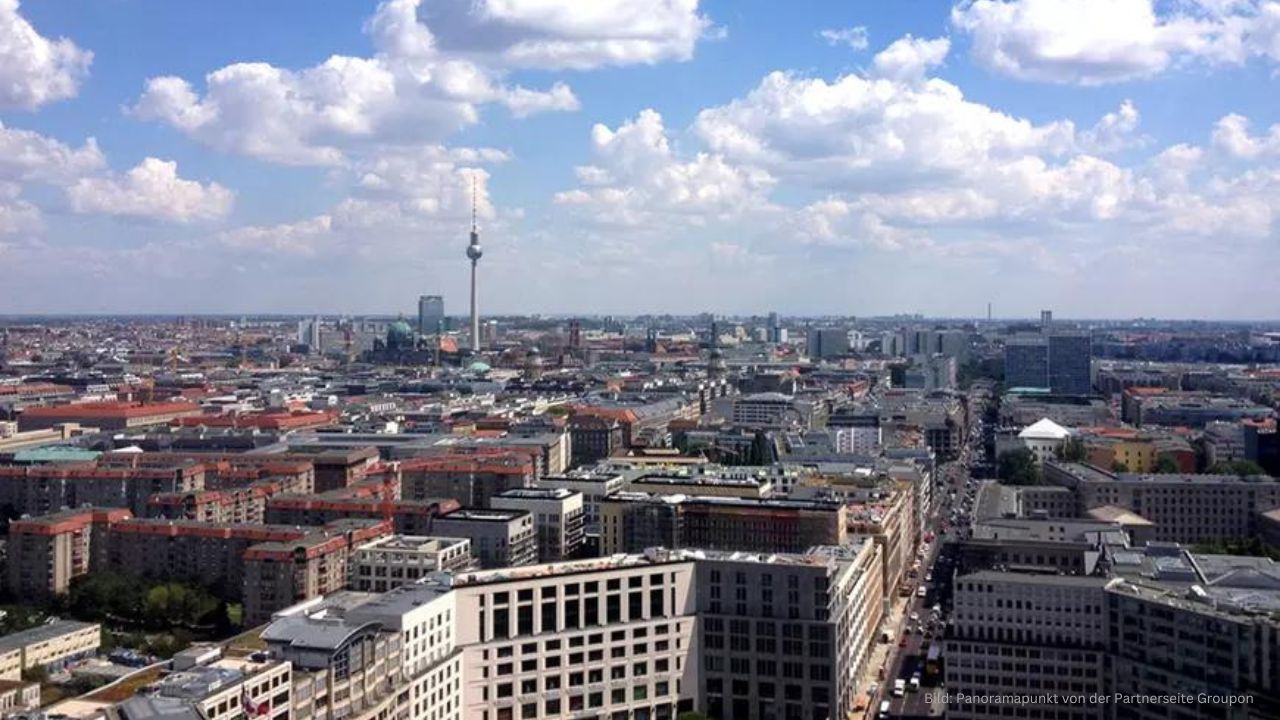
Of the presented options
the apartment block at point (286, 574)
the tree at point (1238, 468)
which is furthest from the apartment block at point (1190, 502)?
the apartment block at point (286, 574)

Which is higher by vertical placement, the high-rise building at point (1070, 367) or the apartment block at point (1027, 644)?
the high-rise building at point (1070, 367)

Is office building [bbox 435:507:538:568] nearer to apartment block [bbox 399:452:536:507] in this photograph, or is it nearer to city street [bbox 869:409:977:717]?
city street [bbox 869:409:977:717]

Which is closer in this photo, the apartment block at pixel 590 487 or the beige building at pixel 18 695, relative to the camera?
the beige building at pixel 18 695

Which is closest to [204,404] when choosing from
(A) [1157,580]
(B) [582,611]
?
(B) [582,611]

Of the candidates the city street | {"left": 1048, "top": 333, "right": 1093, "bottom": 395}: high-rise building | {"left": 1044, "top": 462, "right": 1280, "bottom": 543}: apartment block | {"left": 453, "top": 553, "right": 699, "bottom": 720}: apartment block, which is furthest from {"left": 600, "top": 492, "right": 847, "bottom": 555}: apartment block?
{"left": 1048, "top": 333, "right": 1093, "bottom": 395}: high-rise building

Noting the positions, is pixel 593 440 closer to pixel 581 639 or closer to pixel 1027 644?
pixel 581 639

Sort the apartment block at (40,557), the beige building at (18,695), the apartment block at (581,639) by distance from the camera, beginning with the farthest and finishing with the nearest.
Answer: the apartment block at (40,557) → the apartment block at (581,639) → the beige building at (18,695)

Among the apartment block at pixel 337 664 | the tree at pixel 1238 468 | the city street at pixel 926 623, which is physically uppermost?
the apartment block at pixel 337 664

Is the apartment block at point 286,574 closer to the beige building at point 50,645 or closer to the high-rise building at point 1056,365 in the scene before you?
the beige building at point 50,645
